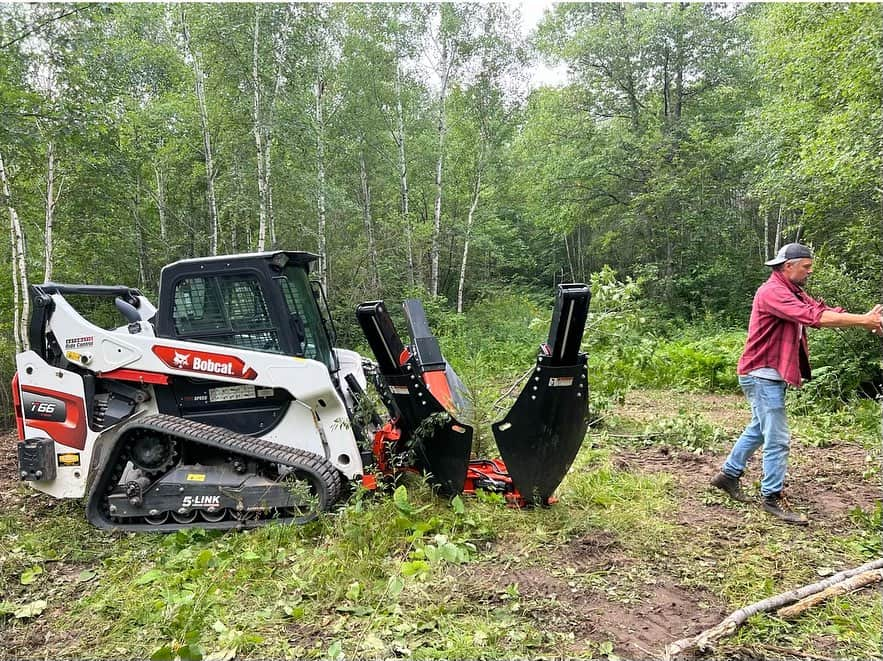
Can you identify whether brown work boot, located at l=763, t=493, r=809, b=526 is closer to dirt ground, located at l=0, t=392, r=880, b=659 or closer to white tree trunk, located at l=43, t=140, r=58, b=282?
dirt ground, located at l=0, t=392, r=880, b=659

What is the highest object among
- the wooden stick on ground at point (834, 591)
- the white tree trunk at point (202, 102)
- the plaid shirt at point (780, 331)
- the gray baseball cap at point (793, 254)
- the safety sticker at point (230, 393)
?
the white tree trunk at point (202, 102)

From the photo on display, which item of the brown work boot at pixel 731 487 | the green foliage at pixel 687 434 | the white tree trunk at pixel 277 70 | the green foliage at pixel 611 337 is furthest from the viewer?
the white tree trunk at pixel 277 70

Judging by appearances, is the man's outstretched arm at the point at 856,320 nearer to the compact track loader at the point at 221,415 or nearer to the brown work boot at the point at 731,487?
the brown work boot at the point at 731,487

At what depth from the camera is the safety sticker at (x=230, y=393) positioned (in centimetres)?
402

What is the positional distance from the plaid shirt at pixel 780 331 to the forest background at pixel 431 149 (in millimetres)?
5468

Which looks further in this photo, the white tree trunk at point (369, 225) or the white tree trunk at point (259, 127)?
the white tree trunk at point (369, 225)

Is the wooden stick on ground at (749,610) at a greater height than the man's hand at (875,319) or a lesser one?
lesser

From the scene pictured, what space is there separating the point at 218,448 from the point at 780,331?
12.8ft

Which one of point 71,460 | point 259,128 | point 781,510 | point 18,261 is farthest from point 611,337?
point 18,261

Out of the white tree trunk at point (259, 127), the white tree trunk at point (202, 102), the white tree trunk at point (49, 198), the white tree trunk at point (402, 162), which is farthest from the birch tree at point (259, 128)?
the white tree trunk at point (402, 162)

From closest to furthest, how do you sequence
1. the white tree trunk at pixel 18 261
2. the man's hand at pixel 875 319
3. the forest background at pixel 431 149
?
the man's hand at pixel 875 319 < the white tree trunk at pixel 18 261 < the forest background at pixel 431 149

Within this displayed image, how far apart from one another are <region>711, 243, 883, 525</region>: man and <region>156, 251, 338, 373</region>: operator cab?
3.14 m

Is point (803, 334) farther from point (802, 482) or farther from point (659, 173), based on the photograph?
point (659, 173)

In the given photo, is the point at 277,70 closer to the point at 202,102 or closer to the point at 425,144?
the point at 202,102
